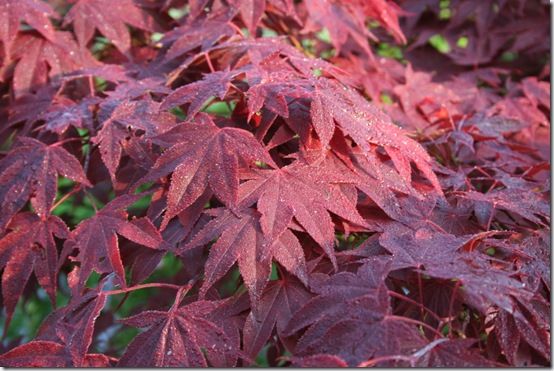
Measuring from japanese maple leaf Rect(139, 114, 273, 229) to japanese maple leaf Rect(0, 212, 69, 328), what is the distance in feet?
0.86

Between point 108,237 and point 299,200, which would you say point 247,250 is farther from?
point 108,237

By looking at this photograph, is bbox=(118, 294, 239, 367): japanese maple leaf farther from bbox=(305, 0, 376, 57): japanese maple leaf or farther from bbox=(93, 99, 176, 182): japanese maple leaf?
bbox=(305, 0, 376, 57): japanese maple leaf

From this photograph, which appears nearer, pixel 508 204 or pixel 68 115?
pixel 508 204

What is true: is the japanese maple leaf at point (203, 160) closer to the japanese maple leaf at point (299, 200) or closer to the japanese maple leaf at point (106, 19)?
the japanese maple leaf at point (299, 200)

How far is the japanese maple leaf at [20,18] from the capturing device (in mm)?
1491

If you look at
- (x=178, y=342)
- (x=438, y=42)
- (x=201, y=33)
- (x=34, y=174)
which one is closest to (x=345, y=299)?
(x=178, y=342)

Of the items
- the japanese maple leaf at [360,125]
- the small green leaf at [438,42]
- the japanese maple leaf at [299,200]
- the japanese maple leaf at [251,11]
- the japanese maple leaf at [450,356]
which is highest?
the japanese maple leaf at [251,11]

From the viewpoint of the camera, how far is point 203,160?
1139 millimetres

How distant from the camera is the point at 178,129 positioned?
3.84 ft

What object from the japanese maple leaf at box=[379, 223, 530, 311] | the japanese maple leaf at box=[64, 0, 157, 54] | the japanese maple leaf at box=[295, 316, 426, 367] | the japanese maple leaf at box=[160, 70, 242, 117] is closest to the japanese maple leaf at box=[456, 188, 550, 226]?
Answer: the japanese maple leaf at box=[379, 223, 530, 311]

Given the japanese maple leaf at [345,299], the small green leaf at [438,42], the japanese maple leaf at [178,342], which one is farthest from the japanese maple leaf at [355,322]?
the small green leaf at [438,42]

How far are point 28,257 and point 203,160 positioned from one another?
44 centimetres

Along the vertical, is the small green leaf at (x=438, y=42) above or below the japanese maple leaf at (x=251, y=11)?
below

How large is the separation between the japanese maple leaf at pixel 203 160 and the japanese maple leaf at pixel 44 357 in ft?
0.87
